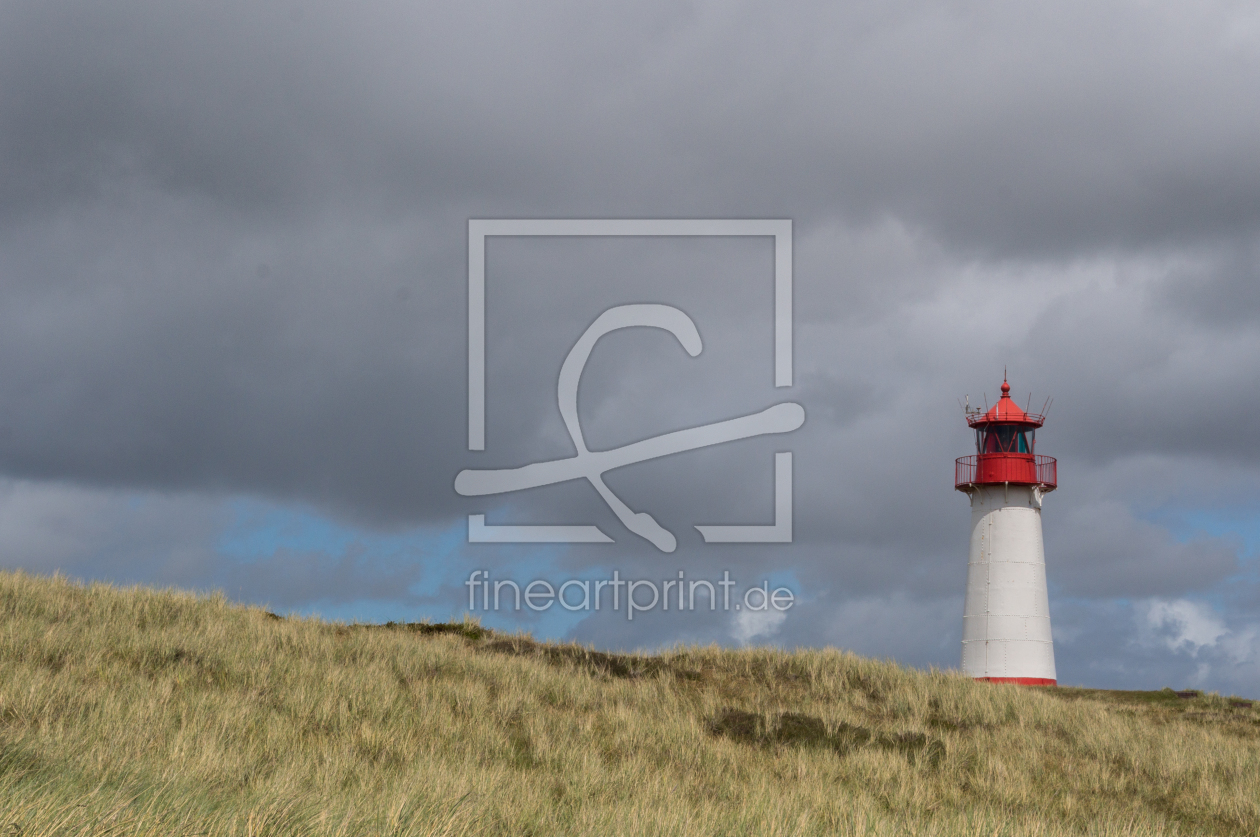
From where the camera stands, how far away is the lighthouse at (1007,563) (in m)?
31.8

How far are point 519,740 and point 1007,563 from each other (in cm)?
2324

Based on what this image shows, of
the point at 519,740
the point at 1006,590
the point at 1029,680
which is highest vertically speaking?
the point at 1006,590

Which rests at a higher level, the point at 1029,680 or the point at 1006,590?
the point at 1006,590

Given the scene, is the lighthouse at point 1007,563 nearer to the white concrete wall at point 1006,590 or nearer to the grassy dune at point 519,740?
the white concrete wall at point 1006,590

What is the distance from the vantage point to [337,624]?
2098 centimetres

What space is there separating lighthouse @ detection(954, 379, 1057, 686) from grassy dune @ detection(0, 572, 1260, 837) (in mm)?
8331

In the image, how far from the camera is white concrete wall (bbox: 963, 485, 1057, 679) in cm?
3183

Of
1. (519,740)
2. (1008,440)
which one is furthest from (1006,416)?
(519,740)

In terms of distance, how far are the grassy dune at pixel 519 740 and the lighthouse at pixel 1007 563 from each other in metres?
8.33

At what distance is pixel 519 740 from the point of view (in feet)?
44.2

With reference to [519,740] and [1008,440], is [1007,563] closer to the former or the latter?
[1008,440]

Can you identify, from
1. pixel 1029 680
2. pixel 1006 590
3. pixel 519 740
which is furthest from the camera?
pixel 1006 590

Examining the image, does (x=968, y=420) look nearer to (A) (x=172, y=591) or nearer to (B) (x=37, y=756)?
(A) (x=172, y=591)

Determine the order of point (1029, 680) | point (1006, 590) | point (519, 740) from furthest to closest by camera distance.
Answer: point (1006, 590), point (1029, 680), point (519, 740)
